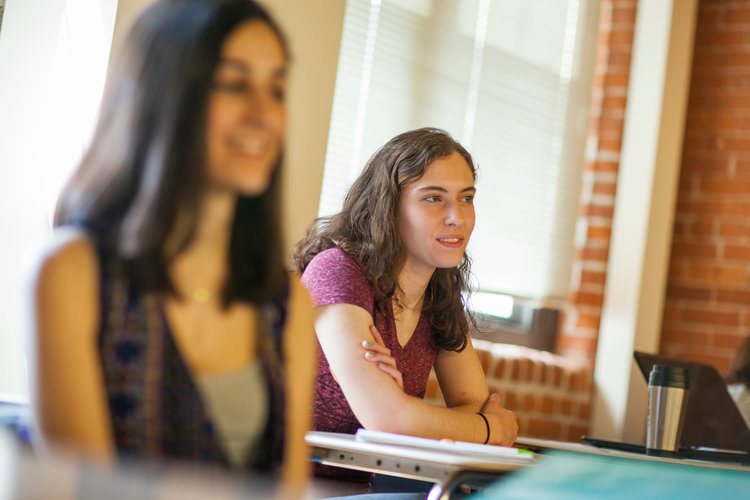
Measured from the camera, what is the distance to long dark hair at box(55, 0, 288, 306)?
845 millimetres

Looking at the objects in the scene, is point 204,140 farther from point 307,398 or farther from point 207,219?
point 307,398

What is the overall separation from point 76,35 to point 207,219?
1.56 meters

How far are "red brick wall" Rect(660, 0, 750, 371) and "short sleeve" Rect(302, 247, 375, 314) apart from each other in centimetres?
250

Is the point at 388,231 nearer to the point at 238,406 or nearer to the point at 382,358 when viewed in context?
the point at 382,358

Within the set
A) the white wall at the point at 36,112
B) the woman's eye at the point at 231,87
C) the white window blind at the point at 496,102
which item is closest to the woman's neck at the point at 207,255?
the woman's eye at the point at 231,87

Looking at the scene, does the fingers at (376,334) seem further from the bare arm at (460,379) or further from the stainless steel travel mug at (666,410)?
the stainless steel travel mug at (666,410)

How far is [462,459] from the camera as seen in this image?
4.52 feet

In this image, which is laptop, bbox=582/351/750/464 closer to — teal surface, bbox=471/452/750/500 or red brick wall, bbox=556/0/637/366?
teal surface, bbox=471/452/750/500

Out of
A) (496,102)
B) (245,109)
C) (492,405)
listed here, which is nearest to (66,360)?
(245,109)

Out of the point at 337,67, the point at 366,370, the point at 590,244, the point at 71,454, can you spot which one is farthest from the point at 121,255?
the point at 590,244

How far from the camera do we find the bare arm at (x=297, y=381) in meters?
1.01

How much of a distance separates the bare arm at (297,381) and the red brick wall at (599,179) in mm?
3018

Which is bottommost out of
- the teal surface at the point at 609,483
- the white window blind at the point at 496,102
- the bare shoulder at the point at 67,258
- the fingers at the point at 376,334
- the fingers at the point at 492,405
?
the fingers at the point at 492,405

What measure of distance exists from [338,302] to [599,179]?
7.92ft
